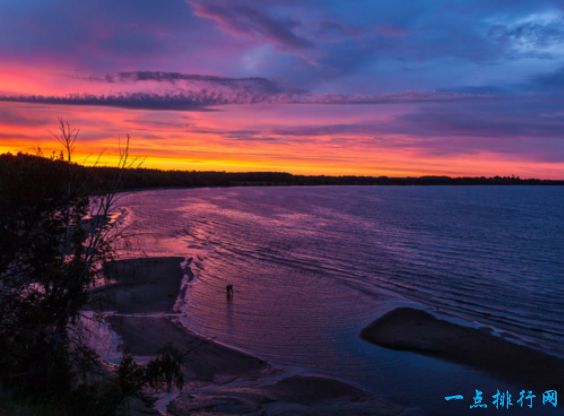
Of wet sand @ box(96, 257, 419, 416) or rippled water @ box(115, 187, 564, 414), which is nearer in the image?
wet sand @ box(96, 257, 419, 416)

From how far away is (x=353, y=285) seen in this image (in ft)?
82.4

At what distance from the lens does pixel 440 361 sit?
1498cm

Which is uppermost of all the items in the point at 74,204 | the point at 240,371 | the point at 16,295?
the point at 74,204

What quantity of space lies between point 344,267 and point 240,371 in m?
16.7

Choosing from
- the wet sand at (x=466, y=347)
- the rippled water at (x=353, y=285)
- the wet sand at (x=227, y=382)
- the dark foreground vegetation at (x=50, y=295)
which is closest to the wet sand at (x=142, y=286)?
the wet sand at (x=227, y=382)

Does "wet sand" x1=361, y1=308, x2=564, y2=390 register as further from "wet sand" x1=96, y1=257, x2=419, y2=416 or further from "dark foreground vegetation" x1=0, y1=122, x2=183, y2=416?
"dark foreground vegetation" x1=0, y1=122, x2=183, y2=416

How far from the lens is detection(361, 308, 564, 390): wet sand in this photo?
45.6ft

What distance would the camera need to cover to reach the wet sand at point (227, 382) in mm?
11398

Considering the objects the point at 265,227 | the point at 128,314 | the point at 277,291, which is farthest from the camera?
the point at 265,227

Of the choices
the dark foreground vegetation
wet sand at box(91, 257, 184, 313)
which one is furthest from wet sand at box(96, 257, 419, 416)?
the dark foreground vegetation

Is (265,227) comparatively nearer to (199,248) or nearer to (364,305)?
(199,248)

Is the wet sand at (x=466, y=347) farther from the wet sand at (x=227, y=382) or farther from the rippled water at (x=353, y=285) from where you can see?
the wet sand at (x=227, y=382)

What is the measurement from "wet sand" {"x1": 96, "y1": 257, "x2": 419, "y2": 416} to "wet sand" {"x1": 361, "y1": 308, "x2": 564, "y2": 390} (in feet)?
13.3

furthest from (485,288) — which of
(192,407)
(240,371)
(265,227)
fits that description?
(265,227)
